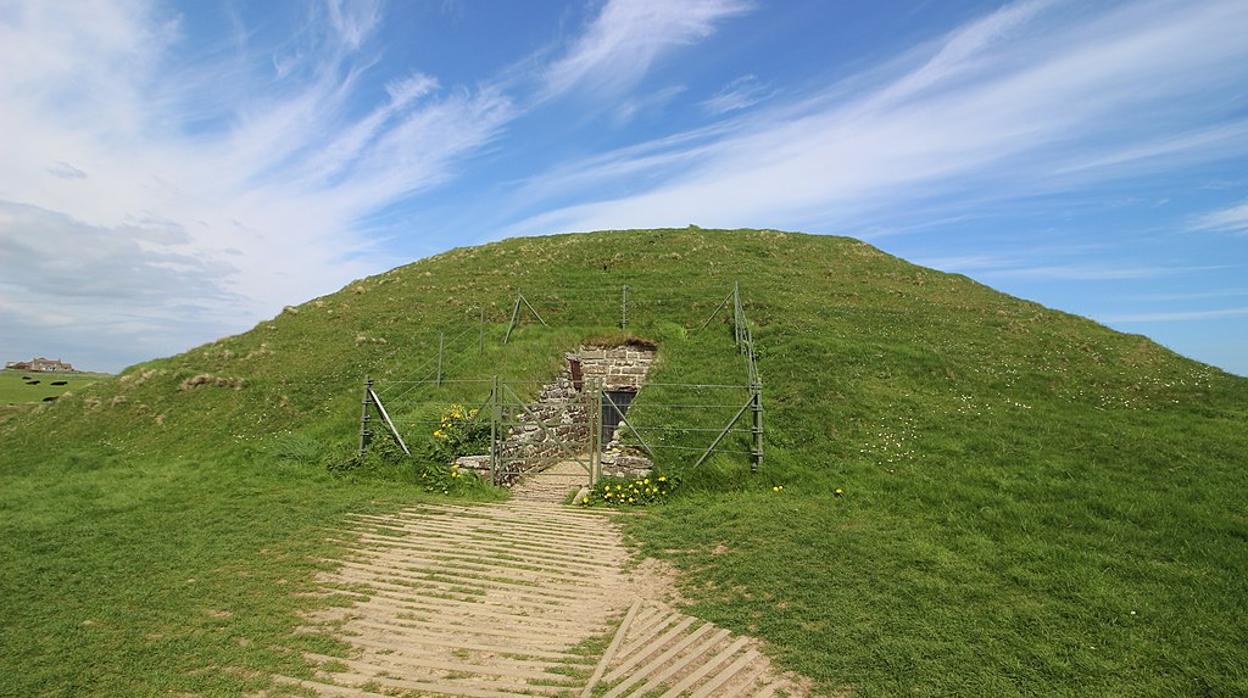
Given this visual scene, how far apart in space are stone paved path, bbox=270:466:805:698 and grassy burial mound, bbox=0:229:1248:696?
0.66m

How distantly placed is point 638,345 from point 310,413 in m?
11.5

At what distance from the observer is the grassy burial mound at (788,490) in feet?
22.7

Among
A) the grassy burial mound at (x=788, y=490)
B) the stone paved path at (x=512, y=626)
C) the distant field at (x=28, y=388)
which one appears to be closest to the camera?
the stone paved path at (x=512, y=626)

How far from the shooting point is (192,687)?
6.17 meters

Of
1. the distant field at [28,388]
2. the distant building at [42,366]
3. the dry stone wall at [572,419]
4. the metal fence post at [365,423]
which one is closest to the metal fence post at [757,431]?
the dry stone wall at [572,419]

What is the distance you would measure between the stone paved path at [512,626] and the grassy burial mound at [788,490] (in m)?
0.66

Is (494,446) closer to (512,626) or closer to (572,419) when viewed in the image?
(572,419)

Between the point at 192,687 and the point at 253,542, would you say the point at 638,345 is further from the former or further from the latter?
the point at 192,687

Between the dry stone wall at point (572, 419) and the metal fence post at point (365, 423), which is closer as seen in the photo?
the dry stone wall at point (572, 419)

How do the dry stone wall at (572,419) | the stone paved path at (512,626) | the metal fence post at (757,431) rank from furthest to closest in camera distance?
the dry stone wall at (572,419) < the metal fence post at (757,431) < the stone paved path at (512,626)

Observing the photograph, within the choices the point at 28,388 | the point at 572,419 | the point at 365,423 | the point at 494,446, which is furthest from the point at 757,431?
the point at 28,388

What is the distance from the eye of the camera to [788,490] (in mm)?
12695

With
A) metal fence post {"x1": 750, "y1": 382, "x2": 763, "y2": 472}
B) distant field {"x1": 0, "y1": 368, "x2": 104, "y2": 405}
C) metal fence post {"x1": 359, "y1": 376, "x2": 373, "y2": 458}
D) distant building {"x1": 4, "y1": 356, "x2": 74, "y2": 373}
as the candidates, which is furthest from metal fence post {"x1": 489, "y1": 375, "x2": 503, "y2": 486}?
distant building {"x1": 4, "y1": 356, "x2": 74, "y2": 373}

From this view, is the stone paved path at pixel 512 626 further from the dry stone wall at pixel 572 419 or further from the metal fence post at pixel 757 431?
the metal fence post at pixel 757 431
